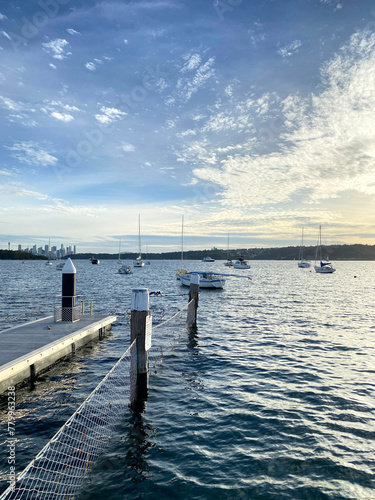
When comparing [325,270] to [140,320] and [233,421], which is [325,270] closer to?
[233,421]

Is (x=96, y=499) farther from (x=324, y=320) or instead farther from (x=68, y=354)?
(x=324, y=320)

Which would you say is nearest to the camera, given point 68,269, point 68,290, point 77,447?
point 77,447

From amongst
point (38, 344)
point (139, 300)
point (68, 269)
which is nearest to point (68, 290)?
point (68, 269)

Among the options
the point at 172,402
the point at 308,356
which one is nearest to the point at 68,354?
the point at 172,402

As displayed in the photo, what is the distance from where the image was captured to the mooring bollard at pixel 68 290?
61.3ft

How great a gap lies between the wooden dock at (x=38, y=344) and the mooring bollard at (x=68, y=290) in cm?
63

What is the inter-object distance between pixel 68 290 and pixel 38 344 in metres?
4.86

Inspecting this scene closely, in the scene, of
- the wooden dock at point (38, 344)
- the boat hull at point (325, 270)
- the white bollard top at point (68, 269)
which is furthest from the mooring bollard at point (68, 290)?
the boat hull at point (325, 270)

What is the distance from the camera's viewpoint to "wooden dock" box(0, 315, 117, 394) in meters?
11.8

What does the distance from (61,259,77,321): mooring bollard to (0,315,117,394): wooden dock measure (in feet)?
2.05

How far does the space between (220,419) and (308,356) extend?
862 cm

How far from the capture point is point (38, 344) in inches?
560

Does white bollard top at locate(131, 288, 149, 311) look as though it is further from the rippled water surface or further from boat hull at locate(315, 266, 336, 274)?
boat hull at locate(315, 266, 336, 274)

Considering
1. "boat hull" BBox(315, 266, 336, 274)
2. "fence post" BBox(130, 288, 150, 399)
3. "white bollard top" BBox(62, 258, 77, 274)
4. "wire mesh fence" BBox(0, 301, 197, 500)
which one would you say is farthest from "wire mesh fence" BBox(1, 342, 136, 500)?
"boat hull" BBox(315, 266, 336, 274)
